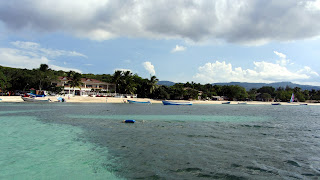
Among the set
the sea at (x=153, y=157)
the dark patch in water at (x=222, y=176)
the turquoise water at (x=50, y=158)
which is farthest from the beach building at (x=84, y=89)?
the dark patch in water at (x=222, y=176)

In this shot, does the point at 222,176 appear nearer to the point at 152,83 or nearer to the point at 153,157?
the point at 153,157

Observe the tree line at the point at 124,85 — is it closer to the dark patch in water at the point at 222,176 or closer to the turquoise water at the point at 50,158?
the turquoise water at the point at 50,158

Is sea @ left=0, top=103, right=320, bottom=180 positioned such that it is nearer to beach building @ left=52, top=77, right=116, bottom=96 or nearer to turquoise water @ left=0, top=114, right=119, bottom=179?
turquoise water @ left=0, top=114, right=119, bottom=179

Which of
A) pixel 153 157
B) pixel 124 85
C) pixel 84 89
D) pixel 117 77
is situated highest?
pixel 117 77

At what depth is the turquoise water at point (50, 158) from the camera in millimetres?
7563

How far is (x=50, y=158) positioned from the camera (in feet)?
30.6

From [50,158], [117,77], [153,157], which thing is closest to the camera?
[50,158]

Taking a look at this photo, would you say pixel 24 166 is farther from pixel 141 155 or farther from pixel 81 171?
pixel 141 155

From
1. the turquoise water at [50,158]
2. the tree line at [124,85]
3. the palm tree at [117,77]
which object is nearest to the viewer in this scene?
the turquoise water at [50,158]

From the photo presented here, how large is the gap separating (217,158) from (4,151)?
9.65 m

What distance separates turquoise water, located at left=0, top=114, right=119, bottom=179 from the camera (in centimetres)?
756

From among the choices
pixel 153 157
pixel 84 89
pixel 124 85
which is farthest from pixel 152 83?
pixel 153 157

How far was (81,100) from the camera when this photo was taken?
62.3 metres

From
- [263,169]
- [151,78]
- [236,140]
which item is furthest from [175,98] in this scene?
[263,169]
